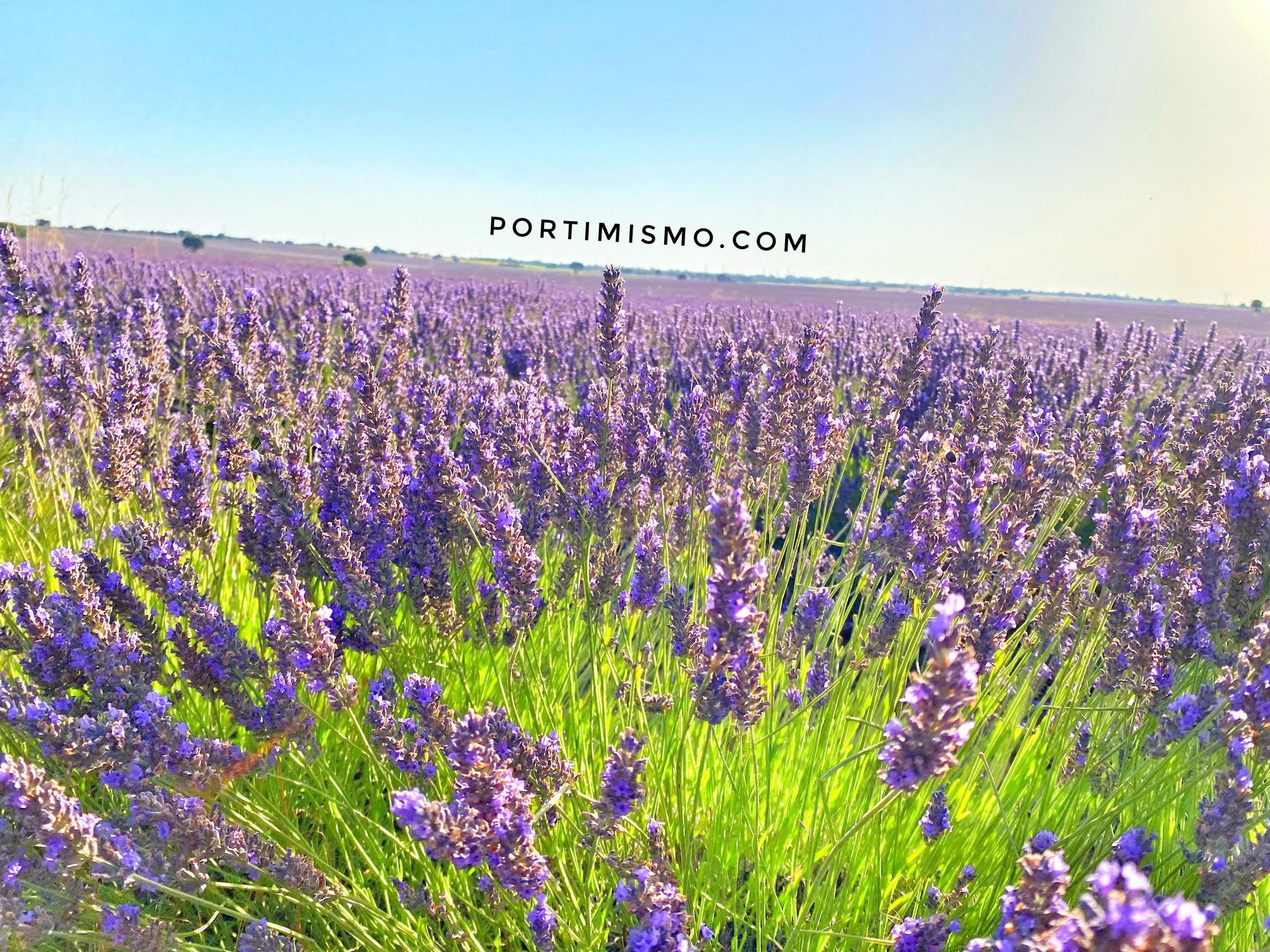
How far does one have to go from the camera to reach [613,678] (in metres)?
2.37

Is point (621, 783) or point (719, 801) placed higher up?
point (621, 783)

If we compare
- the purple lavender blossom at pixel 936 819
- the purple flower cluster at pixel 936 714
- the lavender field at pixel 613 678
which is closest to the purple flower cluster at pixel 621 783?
the lavender field at pixel 613 678

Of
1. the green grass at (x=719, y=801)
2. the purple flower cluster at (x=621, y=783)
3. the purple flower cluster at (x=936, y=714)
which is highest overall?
the purple flower cluster at (x=936, y=714)

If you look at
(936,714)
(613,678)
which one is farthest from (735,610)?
(613,678)

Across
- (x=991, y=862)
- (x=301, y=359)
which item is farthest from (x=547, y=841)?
(x=301, y=359)

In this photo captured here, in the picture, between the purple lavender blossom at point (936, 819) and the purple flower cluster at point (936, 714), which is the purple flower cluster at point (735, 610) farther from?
the purple lavender blossom at point (936, 819)

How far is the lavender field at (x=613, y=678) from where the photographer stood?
1270mm

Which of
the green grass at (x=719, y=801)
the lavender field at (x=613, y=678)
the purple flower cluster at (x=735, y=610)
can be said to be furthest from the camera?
the green grass at (x=719, y=801)

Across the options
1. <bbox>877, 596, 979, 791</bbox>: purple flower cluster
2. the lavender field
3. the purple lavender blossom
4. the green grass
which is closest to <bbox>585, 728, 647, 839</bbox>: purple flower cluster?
the lavender field

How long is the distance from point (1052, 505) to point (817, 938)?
2181mm

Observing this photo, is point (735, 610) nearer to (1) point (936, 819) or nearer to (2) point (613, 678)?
(1) point (936, 819)

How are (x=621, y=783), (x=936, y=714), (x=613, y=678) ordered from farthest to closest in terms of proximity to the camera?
(x=613, y=678) < (x=621, y=783) < (x=936, y=714)

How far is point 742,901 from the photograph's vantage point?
6.55 feet

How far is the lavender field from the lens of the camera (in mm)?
1270
